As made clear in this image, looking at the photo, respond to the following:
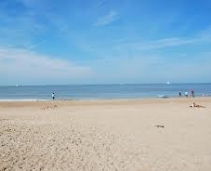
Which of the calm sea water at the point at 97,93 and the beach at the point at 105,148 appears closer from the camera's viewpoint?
the beach at the point at 105,148

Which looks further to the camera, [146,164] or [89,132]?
[89,132]

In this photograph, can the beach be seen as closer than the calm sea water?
Yes

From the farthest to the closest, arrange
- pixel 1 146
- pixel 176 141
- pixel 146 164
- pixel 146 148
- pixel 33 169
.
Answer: pixel 176 141 < pixel 146 148 < pixel 1 146 < pixel 146 164 < pixel 33 169

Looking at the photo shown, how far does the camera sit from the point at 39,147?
40.2 feet

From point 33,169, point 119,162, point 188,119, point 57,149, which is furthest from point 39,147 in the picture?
point 188,119

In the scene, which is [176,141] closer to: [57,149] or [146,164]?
[146,164]

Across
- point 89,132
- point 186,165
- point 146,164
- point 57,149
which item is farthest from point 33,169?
point 89,132

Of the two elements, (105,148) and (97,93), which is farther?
(97,93)

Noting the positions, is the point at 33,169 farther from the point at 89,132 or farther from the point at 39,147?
the point at 89,132

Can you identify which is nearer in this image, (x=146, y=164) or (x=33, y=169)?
(x=33, y=169)

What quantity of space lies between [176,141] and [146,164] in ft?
13.4

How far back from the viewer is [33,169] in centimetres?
993

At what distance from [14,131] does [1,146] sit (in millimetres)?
2895

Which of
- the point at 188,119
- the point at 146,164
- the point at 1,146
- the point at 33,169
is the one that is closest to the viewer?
the point at 33,169
